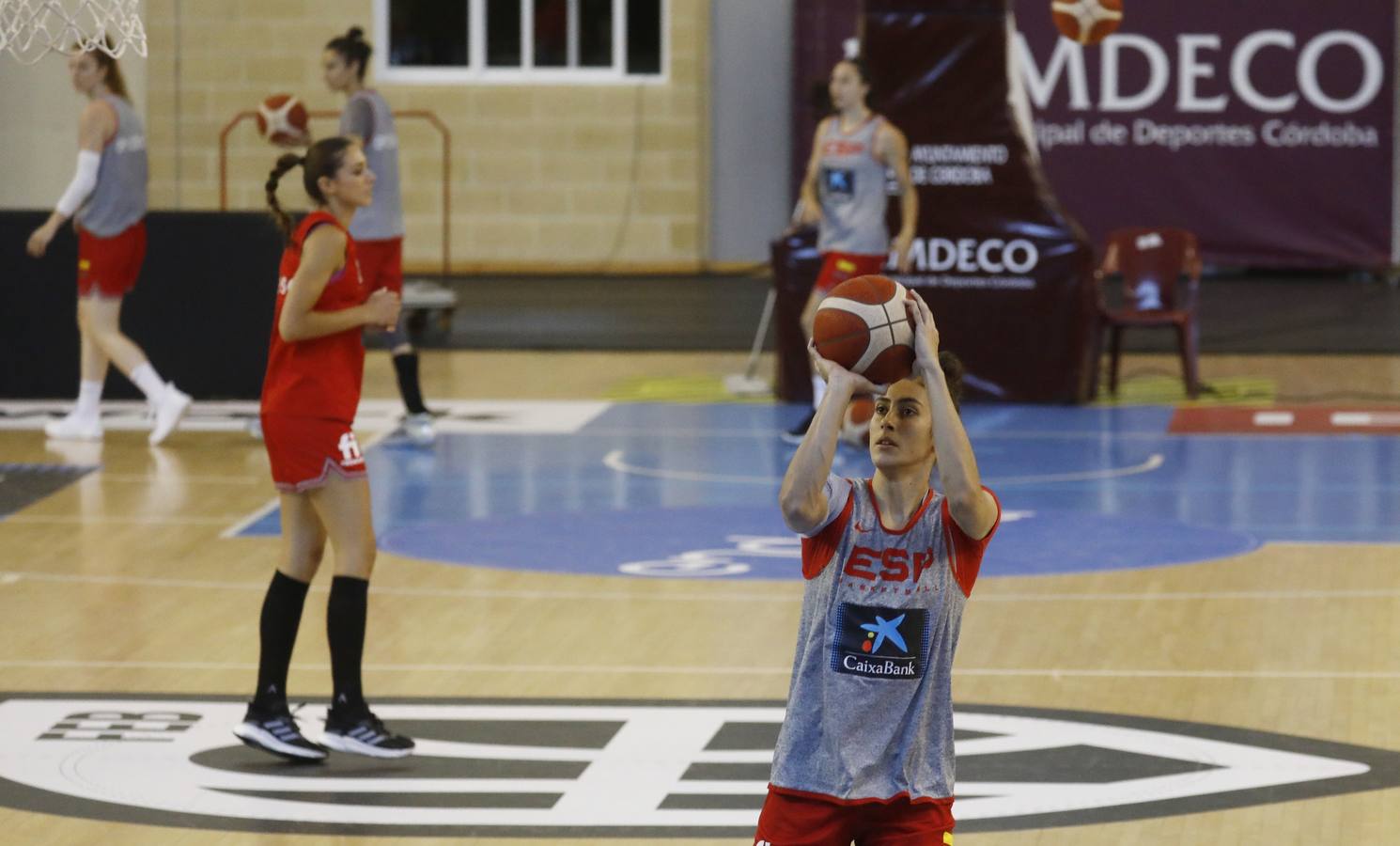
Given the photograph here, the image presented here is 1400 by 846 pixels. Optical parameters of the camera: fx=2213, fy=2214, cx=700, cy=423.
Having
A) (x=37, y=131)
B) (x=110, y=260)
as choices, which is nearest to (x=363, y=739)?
(x=110, y=260)

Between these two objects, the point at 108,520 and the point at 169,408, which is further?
the point at 169,408

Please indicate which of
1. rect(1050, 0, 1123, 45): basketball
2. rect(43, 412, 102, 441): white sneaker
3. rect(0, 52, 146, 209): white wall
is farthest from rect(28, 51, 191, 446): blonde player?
rect(1050, 0, 1123, 45): basketball

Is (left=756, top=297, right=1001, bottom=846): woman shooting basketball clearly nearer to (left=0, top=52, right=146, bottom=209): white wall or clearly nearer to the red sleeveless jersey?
the red sleeveless jersey

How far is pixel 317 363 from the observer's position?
6.11 m

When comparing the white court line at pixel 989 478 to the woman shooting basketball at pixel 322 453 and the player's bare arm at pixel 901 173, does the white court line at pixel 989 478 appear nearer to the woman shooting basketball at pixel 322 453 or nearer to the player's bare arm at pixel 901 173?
the player's bare arm at pixel 901 173

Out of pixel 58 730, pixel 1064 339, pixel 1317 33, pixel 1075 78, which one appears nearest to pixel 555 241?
pixel 1075 78

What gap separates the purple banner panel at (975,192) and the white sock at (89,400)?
474 cm

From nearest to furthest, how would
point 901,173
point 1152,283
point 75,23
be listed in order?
1. point 75,23
2. point 901,173
3. point 1152,283

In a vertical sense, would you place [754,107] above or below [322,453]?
above

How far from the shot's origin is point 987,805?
226 inches

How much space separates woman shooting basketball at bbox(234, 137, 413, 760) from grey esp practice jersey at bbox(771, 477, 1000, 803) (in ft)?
7.68

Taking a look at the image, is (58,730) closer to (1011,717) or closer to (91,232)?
(1011,717)

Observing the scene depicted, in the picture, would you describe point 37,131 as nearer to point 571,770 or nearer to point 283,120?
point 283,120

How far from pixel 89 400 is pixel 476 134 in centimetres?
1091
